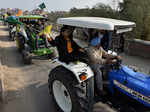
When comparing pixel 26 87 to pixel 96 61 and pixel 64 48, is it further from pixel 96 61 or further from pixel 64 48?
pixel 96 61

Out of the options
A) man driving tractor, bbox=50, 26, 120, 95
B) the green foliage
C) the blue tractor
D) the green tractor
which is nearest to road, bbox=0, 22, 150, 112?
the green tractor

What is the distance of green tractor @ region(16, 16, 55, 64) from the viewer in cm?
572

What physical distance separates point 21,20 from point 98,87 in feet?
19.6

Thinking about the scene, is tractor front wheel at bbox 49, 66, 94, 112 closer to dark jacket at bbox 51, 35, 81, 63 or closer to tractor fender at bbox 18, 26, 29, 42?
dark jacket at bbox 51, 35, 81, 63

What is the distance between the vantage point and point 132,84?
7.18ft

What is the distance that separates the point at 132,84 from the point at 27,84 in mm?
2969

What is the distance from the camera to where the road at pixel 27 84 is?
10.1 ft

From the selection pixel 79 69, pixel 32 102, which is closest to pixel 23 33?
pixel 32 102

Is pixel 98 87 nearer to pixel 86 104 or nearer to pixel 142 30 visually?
pixel 86 104

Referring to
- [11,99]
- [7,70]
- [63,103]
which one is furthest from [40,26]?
[63,103]

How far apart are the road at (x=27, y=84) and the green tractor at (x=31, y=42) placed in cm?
32

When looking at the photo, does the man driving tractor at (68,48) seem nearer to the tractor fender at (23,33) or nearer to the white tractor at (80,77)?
the white tractor at (80,77)

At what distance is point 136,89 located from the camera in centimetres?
214

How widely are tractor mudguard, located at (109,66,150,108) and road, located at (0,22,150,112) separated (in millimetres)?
1452
